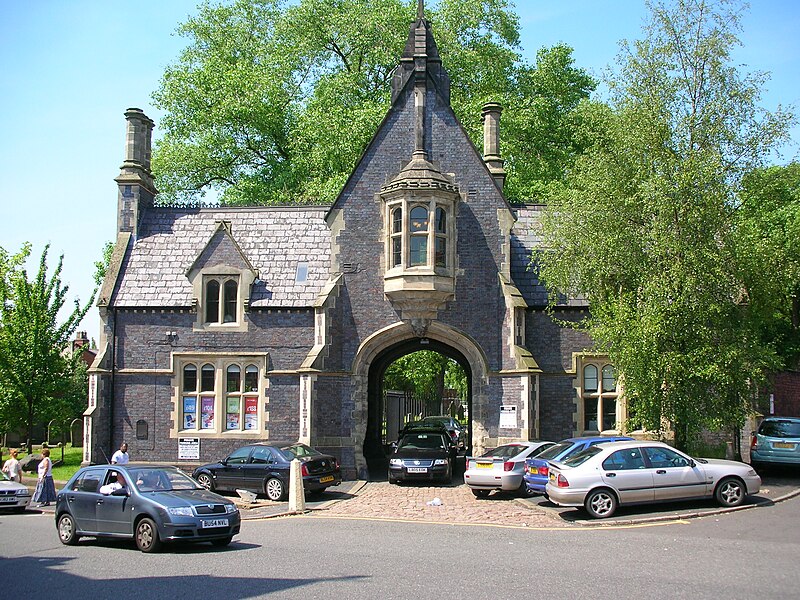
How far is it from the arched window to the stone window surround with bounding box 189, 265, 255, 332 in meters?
5.08

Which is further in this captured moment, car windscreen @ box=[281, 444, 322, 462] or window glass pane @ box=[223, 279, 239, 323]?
window glass pane @ box=[223, 279, 239, 323]

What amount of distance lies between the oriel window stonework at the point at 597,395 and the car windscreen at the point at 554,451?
5187 millimetres

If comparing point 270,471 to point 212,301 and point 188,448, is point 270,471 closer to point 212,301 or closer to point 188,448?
point 188,448

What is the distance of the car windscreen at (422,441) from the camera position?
2431cm

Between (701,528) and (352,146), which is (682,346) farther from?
(352,146)

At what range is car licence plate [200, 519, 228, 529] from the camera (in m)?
13.4

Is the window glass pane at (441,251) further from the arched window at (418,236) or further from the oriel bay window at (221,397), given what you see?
the oriel bay window at (221,397)

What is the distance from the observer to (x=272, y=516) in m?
18.8

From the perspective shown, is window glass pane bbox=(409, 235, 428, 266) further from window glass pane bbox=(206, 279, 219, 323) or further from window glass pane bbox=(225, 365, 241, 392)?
window glass pane bbox=(225, 365, 241, 392)

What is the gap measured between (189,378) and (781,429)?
1669 cm

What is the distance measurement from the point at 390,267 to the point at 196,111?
2193 centimetres

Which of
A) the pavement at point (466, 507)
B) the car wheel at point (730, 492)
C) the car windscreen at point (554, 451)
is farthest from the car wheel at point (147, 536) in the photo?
the car wheel at point (730, 492)

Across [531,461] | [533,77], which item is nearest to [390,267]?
[531,461]

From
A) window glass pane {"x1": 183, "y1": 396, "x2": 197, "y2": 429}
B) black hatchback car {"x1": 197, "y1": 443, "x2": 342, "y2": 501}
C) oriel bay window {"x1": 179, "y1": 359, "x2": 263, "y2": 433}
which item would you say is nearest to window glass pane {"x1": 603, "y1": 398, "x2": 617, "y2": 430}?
black hatchback car {"x1": 197, "y1": 443, "x2": 342, "y2": 501}
